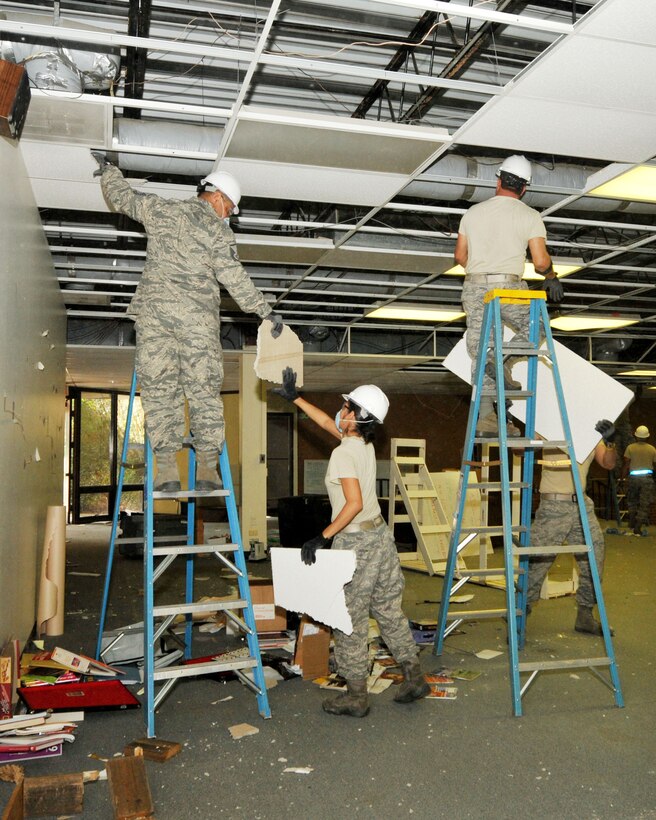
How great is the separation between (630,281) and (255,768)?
607cm

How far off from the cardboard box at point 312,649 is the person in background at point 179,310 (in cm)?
113

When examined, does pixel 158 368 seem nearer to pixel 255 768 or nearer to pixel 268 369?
pixel 268 369

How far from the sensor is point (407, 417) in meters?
15.0

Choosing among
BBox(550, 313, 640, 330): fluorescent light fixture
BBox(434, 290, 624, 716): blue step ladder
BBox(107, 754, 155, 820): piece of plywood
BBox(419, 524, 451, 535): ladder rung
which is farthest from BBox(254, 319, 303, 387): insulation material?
BBox(550, 313, 640, 330): fluorescent light fixture

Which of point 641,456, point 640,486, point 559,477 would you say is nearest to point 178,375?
point 559,477

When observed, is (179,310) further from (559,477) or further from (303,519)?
(303,519)

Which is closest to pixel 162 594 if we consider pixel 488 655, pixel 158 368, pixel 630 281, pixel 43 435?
pixel 43 435

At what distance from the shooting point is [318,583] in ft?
11.7

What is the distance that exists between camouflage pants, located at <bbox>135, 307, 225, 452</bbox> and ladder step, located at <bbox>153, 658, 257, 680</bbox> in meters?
1.03

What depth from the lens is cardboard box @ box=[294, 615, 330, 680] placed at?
4.25 m

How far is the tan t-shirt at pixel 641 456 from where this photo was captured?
38.0ft

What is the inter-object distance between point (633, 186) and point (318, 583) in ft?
10.5

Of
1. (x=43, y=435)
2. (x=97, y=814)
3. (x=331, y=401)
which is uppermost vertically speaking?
(x=331, y=401)

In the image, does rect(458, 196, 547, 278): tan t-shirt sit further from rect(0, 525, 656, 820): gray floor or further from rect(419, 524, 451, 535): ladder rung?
rect(419, 524, 451, 535): ladder rung
